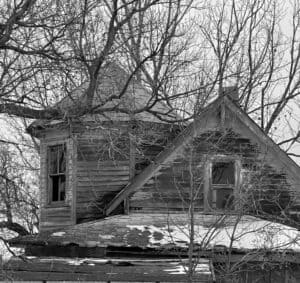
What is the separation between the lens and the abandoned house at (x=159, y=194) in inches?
659

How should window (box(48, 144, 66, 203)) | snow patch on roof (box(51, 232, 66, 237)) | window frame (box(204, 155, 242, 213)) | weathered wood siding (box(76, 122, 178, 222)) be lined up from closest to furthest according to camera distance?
snow patch on roof (box(51, 232, 66, 237))
window frame (box(204, 155, 242, 213))
weathered wood siding (box(76, 122, 178, 222))
window (box(48, 144, 66, 203))

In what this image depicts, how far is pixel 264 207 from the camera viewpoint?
1894 cm

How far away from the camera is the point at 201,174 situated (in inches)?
719

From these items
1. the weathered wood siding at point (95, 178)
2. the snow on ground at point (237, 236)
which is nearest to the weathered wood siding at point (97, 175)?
the weathered wood siding at point (95, 178)

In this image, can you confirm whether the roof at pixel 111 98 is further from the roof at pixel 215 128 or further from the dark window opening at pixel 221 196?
the dark window opening at pixel 221 196

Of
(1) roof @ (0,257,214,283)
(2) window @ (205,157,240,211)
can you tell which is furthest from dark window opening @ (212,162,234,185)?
(1) roof @ (0,257,214,283)

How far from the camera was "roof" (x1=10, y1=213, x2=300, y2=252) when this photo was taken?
16656 mm

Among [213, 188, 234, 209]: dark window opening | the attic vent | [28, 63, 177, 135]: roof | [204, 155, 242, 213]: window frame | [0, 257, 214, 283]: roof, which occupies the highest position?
the attic vent

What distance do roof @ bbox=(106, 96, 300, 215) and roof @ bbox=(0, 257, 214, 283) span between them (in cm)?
260

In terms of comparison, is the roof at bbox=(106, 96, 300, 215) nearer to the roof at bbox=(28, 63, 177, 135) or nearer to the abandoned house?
the abandoned house

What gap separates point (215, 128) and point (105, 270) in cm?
499

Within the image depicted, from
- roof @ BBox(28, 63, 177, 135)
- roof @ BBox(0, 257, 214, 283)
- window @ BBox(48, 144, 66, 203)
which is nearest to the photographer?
roof @ BBox(28, 63, 177, 135)

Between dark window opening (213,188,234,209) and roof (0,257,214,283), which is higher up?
dark window opening (213,188,234,209)

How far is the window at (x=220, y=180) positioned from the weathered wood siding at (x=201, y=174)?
170mm
